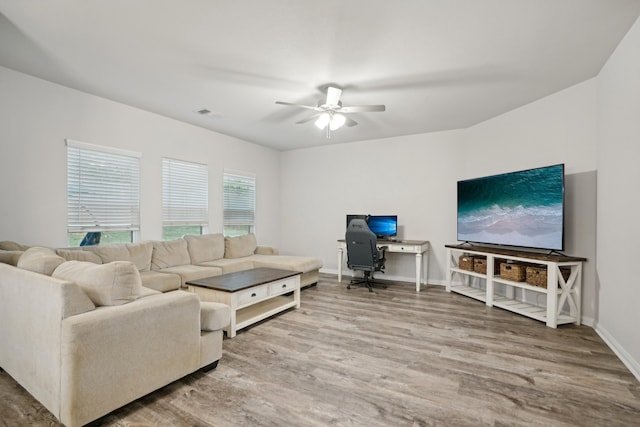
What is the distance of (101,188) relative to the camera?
3.92 meters

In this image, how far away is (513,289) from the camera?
14.2 feet

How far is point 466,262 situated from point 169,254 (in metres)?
4.35

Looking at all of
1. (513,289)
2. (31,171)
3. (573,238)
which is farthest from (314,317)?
(31,171)

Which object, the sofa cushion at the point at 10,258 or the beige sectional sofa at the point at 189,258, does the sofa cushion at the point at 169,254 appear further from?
the sofa cushion at the point at 10,258

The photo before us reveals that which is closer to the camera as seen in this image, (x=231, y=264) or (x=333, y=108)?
(x=333, y=108)

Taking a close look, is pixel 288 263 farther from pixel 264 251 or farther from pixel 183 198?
pixel 183 198

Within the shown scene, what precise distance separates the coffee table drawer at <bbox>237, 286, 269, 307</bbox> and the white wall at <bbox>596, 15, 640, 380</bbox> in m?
3.28

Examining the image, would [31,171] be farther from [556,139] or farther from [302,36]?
[556,139]

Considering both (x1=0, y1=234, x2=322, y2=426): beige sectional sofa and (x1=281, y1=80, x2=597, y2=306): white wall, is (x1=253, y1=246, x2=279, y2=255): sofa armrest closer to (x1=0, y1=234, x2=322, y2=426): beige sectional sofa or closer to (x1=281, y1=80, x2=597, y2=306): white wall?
(x1=281, y1=80, x2=597, y2=306): white wall

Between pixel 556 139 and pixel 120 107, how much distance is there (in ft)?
18.3

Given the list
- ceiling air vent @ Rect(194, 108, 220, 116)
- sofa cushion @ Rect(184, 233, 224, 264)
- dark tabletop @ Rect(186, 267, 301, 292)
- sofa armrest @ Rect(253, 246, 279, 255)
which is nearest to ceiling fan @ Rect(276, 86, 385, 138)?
ceiling air vent @ Rect(194, 108, 220, 116)

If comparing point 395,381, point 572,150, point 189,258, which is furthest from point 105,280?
point 572,150

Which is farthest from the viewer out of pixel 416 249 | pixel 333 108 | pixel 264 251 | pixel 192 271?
→ pixel 264 251

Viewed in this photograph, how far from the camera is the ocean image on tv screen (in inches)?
140
